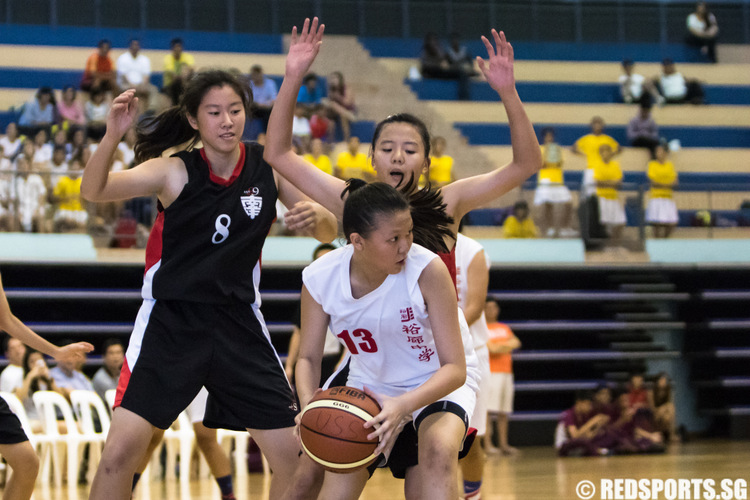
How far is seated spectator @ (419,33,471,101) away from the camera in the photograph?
18.0 metres

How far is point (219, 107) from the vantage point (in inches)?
161

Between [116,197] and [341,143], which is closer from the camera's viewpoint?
[116,197]

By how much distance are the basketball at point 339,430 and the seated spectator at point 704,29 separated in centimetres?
1803

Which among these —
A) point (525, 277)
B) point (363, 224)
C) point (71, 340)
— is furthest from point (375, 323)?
point (525, 277)

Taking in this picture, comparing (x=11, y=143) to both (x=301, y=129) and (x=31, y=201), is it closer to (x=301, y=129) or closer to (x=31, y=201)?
(x=31, y=201)

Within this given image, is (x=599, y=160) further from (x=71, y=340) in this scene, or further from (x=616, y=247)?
(x=71, y=340)

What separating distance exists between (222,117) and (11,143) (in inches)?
371

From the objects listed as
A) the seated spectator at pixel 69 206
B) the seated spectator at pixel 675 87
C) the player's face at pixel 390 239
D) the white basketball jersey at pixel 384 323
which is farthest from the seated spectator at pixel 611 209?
the player's face at pixel 390 239

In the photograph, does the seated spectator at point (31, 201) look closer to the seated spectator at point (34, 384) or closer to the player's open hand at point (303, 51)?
the seated spectator at point (34, 384)

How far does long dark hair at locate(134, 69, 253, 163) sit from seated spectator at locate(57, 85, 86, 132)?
9560mm

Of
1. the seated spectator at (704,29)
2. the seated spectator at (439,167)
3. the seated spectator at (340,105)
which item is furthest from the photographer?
the seated spectator at (704,29)

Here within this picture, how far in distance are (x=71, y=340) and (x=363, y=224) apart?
28.6 ft

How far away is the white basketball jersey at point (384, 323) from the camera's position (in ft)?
12.1

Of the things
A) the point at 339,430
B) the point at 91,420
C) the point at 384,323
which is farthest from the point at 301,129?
the point at 339,430
